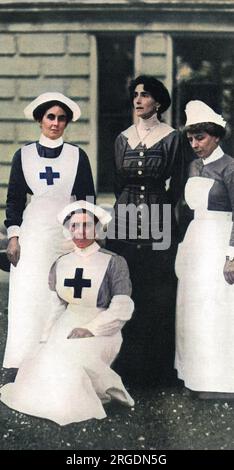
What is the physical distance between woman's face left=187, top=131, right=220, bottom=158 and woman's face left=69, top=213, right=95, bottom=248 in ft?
2.21

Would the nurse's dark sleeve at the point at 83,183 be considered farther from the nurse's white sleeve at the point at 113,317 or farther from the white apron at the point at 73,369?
the nurse's white sleeve at the point at 113,317

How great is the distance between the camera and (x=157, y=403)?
3.04m

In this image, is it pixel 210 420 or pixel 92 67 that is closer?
pixel 210 420

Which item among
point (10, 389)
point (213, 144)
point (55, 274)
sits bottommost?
point (10, 389)

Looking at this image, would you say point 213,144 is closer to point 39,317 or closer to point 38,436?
point 39,317

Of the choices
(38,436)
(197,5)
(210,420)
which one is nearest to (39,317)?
(38,436)

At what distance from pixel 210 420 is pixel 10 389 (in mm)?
1088

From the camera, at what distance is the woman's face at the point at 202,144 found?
3010 mm

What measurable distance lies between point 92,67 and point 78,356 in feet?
5.26

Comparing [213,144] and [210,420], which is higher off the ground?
[213,144]

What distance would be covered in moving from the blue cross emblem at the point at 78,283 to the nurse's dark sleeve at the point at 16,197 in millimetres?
430

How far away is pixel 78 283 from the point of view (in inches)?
119
